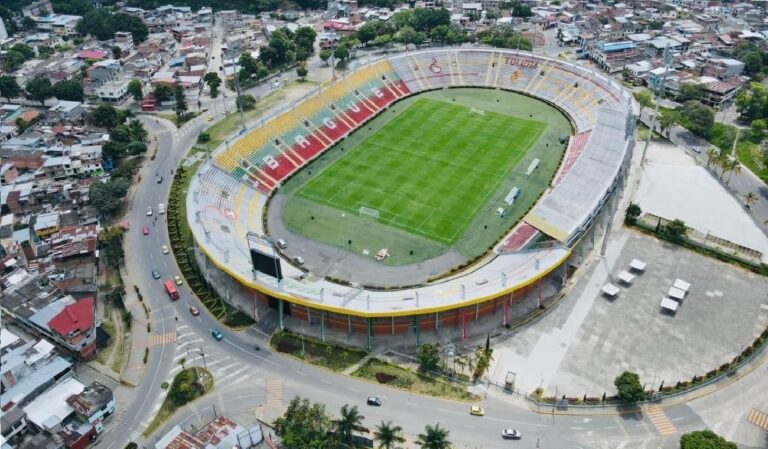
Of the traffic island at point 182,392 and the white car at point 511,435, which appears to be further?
the traffic island at point 182,392

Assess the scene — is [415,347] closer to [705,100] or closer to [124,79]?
[705,100]

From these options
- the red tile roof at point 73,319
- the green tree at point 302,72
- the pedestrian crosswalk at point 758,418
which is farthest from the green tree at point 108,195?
the pedestrian crosswalk at point 758,418

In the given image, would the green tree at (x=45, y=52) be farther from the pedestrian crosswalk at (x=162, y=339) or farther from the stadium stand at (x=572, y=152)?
the stadium stand at (x=572, y=152)

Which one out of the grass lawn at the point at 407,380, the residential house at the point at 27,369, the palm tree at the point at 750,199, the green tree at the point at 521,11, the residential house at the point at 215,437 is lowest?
the grass lawn at the point at 407,380

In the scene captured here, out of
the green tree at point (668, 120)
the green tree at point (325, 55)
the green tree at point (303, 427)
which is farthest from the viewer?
the green tree at point (325, 55)

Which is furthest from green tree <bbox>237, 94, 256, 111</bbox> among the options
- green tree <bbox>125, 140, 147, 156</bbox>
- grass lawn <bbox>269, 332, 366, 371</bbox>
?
grass lawn <bbox>269, 332, 366, 371</bbox>

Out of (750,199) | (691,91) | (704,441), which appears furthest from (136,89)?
(704,441)

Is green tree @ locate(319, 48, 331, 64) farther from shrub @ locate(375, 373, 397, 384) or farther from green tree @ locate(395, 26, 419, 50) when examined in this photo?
shrub @ locate(375, 373, 397, 384)
